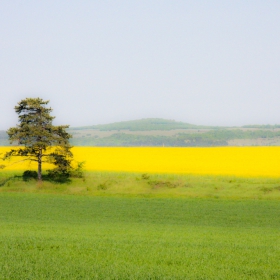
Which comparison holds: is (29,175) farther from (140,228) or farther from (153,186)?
(140,228)

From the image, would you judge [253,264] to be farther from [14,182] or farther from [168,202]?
[14,182]

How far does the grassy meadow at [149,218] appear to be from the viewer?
8758 mm

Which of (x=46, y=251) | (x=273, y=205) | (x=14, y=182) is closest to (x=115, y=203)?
(x=273, y=205)

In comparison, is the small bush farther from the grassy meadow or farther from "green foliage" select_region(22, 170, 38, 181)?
"green foliage" select_region(22, 170, 38, 181)

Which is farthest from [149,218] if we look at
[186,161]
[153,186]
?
[186,161]

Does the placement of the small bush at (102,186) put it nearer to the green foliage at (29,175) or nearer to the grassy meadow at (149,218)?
the grassy meadow at (149,218)

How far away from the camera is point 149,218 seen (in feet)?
78.2

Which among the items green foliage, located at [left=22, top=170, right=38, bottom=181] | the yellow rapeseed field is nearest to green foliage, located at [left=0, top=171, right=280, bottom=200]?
green foliage, located at [left=22, top=170, right=38, bottom=181]

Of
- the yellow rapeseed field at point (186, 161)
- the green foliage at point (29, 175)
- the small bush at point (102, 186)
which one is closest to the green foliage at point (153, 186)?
the small bush at point (102, 186)

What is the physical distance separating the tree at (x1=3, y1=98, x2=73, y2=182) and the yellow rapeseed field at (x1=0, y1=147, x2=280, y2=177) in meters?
4.11

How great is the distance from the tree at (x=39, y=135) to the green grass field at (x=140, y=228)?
2.23 metres

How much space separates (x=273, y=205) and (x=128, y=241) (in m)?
17.7

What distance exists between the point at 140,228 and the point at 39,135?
A: 70.9ft

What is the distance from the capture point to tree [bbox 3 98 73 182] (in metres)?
37.5
